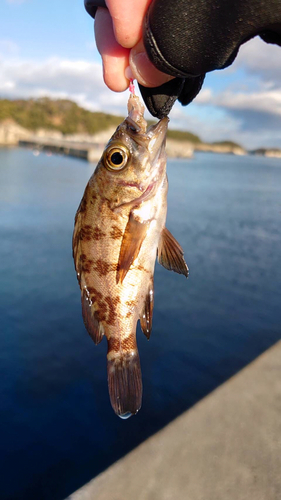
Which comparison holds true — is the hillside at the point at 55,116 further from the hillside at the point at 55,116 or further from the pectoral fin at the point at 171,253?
the pectoral fin at the point at 171,253

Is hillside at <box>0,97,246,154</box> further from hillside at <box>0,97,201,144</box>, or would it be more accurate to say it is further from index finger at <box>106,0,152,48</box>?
index finger at <box>106,0,152,48</box>

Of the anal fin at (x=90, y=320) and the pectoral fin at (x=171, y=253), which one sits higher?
the pectoral fin at (x=171, y=253)

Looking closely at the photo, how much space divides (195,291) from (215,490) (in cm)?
515

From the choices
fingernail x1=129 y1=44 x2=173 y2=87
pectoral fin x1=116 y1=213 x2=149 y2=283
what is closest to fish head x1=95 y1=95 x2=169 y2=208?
pectoral fin x1=116 y1=213 x2=149 y2=283

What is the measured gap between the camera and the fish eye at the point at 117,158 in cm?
183

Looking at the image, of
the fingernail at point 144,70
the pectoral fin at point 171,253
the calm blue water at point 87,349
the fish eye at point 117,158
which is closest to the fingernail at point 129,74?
the fingernail at point 144,70

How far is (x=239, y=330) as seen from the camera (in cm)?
594

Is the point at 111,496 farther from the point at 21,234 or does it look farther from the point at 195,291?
the point at 21,234

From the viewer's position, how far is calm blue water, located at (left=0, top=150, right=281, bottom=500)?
3.76m

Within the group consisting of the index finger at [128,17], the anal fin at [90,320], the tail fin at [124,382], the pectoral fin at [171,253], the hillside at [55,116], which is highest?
the hillside at [55,116]

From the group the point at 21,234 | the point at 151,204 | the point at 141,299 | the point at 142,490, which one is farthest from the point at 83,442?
the point at 21,234

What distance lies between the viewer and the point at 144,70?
1.53 meters

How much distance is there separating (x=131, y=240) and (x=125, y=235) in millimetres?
40

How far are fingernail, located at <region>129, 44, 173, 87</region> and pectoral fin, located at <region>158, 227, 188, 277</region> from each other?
0.71 m
